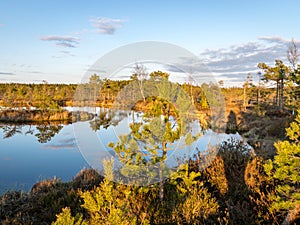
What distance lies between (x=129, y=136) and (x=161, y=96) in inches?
39.3

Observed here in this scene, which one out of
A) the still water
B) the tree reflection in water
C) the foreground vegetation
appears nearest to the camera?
the foreground vegetation

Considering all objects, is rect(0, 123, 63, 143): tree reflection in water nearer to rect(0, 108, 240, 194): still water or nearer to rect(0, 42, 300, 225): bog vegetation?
rect(0, 108, 240, 194): still water

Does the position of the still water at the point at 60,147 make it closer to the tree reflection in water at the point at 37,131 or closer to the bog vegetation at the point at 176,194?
the tree reflection in water at the point at 37,131

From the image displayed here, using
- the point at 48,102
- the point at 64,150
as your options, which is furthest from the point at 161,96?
the point at 48,102

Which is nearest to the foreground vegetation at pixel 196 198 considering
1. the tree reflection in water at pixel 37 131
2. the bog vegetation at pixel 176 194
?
the bog vegetation at pixel 176 194

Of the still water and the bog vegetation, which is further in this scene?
the still water

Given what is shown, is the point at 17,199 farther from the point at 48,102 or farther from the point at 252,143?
the point at 48,102

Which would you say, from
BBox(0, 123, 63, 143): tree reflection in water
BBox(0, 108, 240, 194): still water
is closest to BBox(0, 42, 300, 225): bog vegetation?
BBox(0, 108, 240, 194): still water

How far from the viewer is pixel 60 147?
54.7 ft

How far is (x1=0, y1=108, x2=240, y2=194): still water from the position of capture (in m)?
5.95

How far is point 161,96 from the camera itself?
4.75 meters

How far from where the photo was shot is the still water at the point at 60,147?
234 inches

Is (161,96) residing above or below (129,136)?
above

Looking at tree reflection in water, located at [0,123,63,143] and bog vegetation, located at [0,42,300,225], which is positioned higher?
bog vegetation, located at [0,42,300,225]
